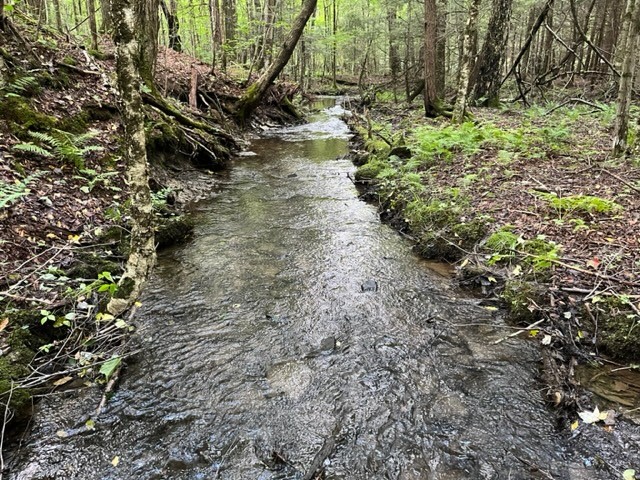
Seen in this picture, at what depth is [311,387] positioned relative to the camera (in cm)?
390

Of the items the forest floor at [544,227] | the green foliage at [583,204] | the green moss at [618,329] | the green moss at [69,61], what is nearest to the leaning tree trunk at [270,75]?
the forest floor at [544,227]

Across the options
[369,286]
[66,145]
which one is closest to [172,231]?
[66,145]

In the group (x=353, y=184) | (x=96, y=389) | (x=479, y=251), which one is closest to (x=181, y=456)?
(x=96, y=389)

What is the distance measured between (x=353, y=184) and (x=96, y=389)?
8261 millimetres

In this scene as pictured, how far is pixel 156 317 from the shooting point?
4938 mm

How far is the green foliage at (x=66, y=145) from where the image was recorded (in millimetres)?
6676

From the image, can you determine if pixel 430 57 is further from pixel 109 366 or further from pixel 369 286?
pixel 109 366

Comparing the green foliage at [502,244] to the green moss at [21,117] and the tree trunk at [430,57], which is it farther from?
the tree trunk at [430,57]

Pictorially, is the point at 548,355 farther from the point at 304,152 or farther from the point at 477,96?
the point at 477,96

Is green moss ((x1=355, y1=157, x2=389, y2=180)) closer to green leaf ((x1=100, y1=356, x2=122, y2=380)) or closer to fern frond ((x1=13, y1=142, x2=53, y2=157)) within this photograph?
fern frond ((x1=13, y1=142, x2=53, y2=157))

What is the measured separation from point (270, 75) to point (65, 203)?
40.7ft

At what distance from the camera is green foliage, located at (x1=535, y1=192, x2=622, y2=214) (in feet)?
18.4

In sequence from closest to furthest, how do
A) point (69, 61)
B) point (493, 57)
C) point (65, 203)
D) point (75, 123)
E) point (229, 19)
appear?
1. point (65, 203)
2. point (75, 123)
3. point (69, 61)
4. point (493, 57)
5. point (229, 19)

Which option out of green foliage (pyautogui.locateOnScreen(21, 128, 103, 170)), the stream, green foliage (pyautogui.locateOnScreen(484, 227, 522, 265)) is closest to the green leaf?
the stream
